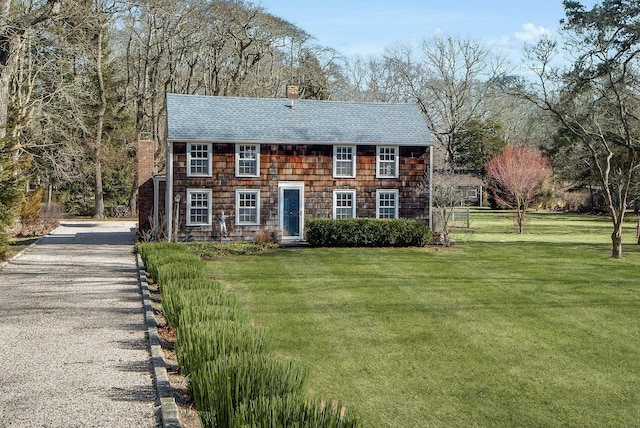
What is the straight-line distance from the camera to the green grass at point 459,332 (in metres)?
8.03

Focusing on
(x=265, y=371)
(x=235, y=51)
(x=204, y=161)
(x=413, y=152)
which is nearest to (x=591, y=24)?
(x=413, y=152)

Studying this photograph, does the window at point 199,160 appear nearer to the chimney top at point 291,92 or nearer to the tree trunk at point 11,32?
the chimney top at point 291,92

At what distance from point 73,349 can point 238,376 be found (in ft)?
14.7

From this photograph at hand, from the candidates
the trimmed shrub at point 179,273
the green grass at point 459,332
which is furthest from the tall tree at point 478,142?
the trimmed shrub at point 179,273

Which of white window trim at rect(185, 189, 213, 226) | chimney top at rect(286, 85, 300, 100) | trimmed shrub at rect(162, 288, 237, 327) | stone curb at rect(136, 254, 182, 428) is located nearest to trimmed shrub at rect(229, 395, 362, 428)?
stone curb at rect(136, 254, 182, 428)

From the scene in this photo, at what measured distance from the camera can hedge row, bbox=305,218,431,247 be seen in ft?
82.7

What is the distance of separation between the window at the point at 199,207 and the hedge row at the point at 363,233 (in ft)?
12.8

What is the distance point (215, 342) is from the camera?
24.5ft

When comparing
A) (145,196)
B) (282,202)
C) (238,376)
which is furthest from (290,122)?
(238,376)

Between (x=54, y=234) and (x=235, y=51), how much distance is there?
851 inches

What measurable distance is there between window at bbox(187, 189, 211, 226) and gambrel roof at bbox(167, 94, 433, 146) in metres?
2.01

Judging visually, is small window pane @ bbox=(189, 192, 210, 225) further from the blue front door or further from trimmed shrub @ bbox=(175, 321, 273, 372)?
trimmed shrub @ bbox=(175, 321, 273, 372)

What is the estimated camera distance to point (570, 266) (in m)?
19.9

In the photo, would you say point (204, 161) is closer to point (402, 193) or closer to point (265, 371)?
point (402, 193)
